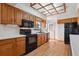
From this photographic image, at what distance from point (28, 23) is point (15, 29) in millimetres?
745

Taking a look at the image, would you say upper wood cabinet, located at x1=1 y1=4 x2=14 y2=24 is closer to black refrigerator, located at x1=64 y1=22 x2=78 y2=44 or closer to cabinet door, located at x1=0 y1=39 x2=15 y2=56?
cabinet door, located at x1=0 y1=39 x2=15 y2=56

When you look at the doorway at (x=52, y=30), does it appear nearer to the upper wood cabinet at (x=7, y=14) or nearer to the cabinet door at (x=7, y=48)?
the upper wood cabinet at (x=7, y=14)

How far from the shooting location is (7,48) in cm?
273

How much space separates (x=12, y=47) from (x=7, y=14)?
1058mm

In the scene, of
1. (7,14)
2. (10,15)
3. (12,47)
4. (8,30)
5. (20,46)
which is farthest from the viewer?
(8,30)

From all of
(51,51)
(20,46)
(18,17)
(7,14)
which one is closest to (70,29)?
(51,51)

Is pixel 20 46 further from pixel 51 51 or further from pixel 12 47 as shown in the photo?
pixel 51 51

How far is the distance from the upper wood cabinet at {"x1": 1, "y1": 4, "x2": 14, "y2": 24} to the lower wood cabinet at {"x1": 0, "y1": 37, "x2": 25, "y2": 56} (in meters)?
0.64

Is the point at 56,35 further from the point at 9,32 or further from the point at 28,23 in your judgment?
the point at 9,32

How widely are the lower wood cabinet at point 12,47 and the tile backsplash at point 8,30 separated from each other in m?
0.52

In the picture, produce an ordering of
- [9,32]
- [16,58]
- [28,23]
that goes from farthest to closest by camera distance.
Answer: [28,23] → [9,32] → [16,58]

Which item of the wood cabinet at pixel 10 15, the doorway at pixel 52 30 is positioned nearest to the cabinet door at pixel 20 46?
the wood cabinet at pixel 10 15

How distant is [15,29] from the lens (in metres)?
3.96

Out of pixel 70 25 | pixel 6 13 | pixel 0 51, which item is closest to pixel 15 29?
pixel 6 13
